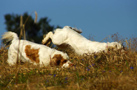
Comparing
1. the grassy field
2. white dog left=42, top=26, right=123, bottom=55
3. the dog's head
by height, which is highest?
white dog left=42, top=26, right=123, bottom=55

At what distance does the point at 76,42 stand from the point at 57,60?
1.44 metres

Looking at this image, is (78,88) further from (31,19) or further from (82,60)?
(31,19)

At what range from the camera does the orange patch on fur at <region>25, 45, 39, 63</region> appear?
609 cm

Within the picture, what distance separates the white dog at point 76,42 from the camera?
6484 mm

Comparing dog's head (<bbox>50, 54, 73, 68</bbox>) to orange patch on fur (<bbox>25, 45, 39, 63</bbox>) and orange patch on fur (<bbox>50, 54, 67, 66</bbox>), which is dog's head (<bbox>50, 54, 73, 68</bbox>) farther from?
orange patch on fur (<bbox>25, 45, 39, 63</bbox>)

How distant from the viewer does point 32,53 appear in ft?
20.1

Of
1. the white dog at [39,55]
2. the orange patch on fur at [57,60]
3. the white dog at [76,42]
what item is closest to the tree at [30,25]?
the white dog at [76,42]

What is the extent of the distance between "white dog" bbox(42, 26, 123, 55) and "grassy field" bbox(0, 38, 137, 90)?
2.09ft

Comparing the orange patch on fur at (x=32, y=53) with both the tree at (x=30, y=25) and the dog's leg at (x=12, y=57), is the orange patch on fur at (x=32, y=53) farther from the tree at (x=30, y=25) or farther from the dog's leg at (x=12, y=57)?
the tree at (x=30, y=25)

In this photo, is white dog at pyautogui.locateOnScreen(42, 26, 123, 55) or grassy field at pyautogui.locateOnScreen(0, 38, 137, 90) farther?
white dog at pyautogui.locateOnScreen(42, 26, 123, 55)

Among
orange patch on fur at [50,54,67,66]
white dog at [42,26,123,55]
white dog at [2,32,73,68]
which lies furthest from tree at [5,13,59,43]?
orange patch on fur at [50,54,67,66]

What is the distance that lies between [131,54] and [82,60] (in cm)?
128

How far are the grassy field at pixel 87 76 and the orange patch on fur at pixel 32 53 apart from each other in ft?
0.75

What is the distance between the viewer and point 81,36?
7266mm
